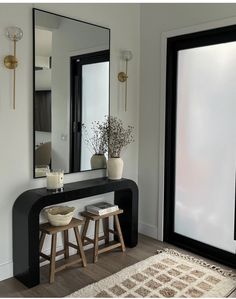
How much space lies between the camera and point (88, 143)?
125 inches

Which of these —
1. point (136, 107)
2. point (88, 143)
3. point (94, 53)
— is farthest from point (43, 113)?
point (136, 107)

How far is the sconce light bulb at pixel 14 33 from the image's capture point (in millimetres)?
2508

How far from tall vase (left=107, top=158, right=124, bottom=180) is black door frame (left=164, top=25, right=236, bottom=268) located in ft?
1.79

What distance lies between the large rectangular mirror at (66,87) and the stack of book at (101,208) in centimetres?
39

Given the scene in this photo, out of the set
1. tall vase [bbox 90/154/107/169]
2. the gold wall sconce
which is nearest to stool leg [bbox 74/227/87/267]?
tall vase [bbox 90/154/107/169]

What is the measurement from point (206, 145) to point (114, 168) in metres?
0.91

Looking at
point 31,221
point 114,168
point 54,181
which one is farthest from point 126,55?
point 31,221

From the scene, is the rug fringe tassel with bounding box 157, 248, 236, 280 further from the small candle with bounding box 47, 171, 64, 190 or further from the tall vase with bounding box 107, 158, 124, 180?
the small candle with bounding box 47, 171, 64, 190

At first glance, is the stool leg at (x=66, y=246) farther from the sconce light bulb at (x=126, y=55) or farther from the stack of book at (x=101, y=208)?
the sconce light bulb at (x=126, y=55)

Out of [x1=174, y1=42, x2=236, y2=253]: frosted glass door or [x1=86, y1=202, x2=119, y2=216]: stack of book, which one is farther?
[x1=86, y1=202, x2=119, y2=216]: stack of book

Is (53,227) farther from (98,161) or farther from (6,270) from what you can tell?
(98,161)

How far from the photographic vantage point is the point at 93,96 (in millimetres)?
3191

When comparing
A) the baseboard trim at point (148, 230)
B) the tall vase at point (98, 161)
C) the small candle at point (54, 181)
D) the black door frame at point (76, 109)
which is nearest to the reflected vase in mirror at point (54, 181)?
the small candle at point (54, 181)

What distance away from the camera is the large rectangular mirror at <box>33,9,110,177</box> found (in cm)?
277
